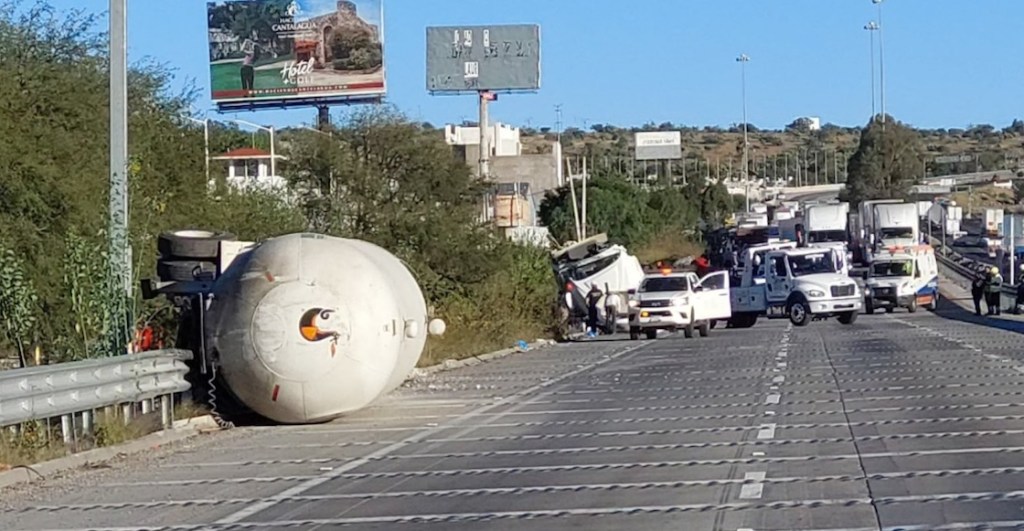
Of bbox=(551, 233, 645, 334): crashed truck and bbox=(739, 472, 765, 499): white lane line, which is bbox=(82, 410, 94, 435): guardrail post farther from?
bbox=(551, 233, 645, 334): crashed truck

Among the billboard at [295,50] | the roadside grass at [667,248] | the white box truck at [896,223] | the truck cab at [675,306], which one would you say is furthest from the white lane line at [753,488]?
the roadside grass at [667,248]

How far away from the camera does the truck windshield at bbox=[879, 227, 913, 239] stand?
247 ft

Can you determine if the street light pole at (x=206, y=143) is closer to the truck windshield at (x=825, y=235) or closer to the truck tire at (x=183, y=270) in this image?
the truck tire at (x=183, y=270)

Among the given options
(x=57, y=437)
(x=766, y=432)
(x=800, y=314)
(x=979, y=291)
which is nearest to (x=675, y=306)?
(x=800, y=314)

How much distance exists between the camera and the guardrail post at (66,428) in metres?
16.5

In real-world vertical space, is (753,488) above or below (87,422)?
below

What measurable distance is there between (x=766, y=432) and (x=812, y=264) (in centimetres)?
3466

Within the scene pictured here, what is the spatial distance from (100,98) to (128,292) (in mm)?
6759

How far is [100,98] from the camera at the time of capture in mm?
25266

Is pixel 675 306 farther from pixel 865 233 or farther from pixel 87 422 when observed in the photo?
pixel 865 233

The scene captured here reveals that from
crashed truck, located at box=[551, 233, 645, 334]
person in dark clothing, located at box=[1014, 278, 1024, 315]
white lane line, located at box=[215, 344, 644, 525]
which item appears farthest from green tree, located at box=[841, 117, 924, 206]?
white lane line, located at box=[215, 344, 644, 525]

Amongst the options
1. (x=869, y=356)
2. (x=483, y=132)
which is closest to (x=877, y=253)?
(x=483, y=132)

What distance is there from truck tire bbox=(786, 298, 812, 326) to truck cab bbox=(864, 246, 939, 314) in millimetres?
13611

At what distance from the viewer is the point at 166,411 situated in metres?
18.8
